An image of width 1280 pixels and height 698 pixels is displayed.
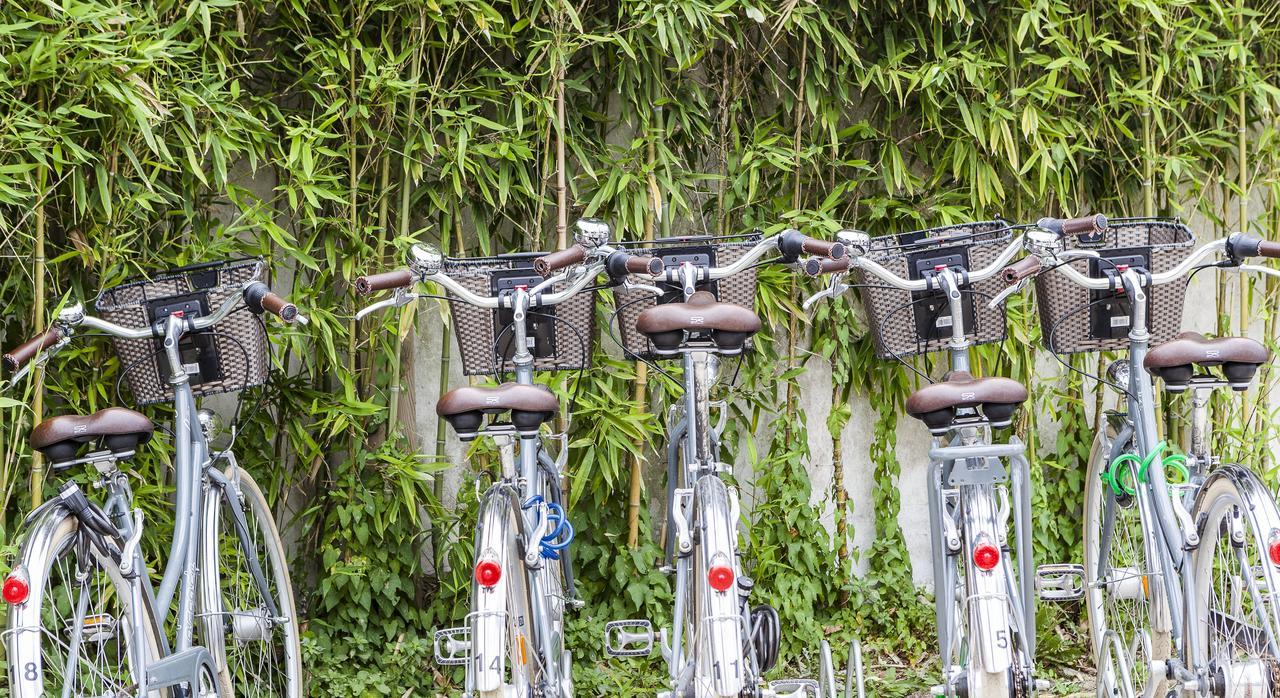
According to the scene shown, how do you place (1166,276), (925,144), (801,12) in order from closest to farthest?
(1166,276)
(801,12)
(925,144)

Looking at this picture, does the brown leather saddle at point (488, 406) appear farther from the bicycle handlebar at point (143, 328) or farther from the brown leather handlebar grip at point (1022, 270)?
Result: the brown leather handlebar grip at point (1022, 270)

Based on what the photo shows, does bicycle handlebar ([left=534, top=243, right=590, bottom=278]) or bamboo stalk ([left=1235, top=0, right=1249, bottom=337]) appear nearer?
bicycle handlebar ([left=534, top=243, right=590, bottom=278])

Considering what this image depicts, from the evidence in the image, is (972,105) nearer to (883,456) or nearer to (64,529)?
(883,456)

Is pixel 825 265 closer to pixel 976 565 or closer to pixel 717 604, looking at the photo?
pixel 976 565

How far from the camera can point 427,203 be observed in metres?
4.16

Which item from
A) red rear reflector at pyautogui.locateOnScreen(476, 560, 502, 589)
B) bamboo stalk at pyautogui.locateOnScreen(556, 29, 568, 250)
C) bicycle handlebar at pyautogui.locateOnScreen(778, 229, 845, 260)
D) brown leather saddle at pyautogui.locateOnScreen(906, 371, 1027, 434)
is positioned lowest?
red rear reflector at pyautogui.locateOnScreen(476, 560, 502, 589)

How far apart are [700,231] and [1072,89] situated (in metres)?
1.53

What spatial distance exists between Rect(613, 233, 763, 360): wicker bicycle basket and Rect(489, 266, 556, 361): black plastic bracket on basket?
0.20m

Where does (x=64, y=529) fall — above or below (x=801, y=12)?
below

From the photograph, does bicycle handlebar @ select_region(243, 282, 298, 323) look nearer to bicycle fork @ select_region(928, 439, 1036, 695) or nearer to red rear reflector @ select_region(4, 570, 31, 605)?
red rear reflector @ select_region(4, 570, 31, 605)

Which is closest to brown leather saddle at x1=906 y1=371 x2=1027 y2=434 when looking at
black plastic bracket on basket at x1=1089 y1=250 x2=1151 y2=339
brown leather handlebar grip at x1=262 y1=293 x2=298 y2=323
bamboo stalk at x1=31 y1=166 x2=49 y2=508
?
black plastic bracket on basket at x1=1089 y1=250 x2=1151 y2=339

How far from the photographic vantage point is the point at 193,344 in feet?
10.5

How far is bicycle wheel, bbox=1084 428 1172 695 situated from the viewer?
10.3 ft

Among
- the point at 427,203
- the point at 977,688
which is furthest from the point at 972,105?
the point at 977,688
